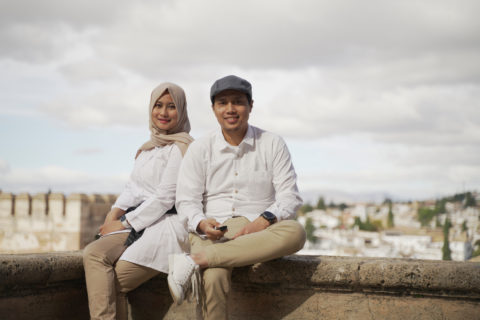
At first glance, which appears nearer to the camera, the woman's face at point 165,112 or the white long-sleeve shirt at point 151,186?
the white long-sleeve shirt at point 151,186

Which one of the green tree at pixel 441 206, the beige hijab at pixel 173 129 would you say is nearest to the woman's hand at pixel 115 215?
the beige hijab at pixel 173 129

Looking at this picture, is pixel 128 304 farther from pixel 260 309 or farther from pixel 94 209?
pixel 94 209

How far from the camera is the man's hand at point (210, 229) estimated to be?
3070 millimetres

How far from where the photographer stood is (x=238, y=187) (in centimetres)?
331

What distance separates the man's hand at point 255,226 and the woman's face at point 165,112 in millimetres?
1057

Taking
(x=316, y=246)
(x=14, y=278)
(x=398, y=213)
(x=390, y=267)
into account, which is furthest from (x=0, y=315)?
(x=398, y=213)

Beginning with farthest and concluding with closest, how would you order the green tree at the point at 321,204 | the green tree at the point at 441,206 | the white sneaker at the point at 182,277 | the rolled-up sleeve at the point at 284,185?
1. the green tree at the point at 321,204
2. the green tree at the point at 441,206
3. the rolled-up sleeve at the point at 284,185
4. the white sneaker at the point at 182,277

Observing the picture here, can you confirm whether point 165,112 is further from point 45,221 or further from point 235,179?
point 45,221

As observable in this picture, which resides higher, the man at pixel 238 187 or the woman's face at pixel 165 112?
the woman's face at pixel 165 112

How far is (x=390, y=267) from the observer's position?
122 inches

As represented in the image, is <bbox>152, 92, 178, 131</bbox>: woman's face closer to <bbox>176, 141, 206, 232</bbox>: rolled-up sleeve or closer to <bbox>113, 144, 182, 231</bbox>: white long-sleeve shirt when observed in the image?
<bbox>113, 144, 182, 231</bbox>: white long-sleeve shirt

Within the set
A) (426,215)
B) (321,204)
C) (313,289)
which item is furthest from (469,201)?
(313,289)

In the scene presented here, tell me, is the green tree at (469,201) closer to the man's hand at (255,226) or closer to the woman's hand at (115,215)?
the woman's hand at (115,215)

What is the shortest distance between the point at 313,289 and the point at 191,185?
93 centimetres
